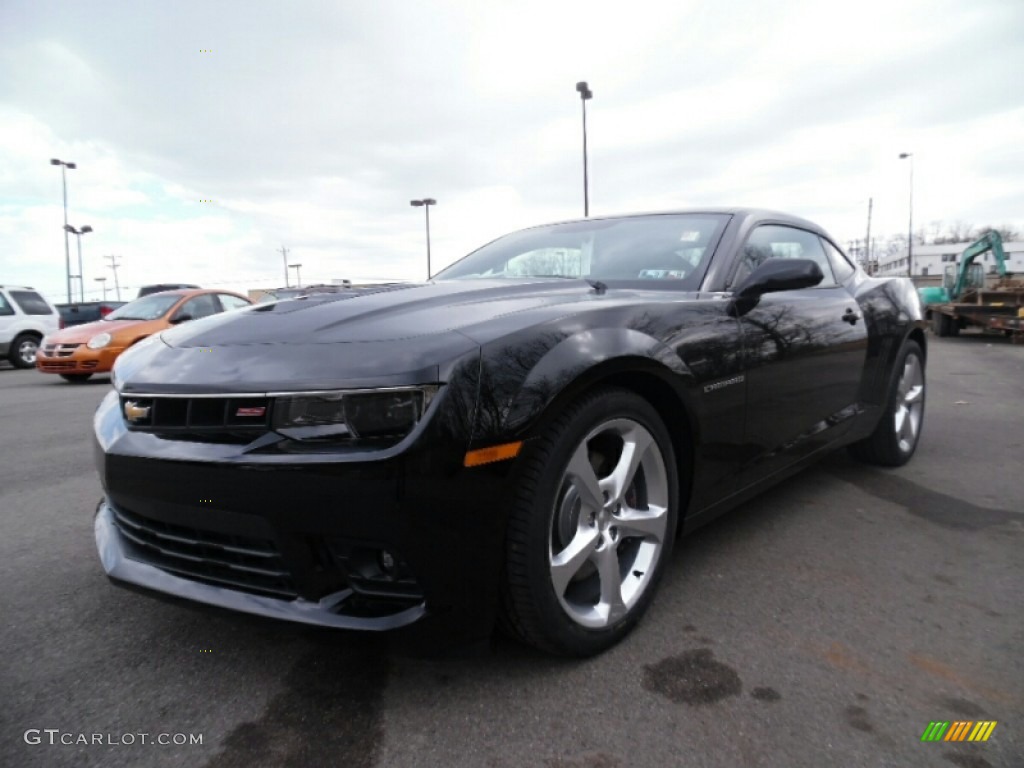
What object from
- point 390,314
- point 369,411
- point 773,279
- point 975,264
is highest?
point 975,264

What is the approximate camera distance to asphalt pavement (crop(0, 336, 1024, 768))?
162cm

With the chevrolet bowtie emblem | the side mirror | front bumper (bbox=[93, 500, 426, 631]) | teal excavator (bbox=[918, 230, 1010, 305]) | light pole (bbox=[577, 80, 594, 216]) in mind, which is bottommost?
front bumper (bbox=[93, 500, 426, 631])

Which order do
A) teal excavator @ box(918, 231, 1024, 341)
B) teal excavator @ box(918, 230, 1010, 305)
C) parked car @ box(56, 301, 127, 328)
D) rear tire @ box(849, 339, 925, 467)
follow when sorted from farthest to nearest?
parked car @ box(56, 301, 127, 328)
teal excavator @ box(918, 230, 1010, 305)
teal excavator @ box(918, 231, 1024, 341)
rear tire @ box(849, 339, 925, 467)

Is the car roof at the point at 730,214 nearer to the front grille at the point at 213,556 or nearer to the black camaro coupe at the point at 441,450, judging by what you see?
the black camaro coupe at the point at 441,450

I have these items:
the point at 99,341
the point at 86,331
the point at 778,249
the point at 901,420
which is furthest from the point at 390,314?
the point at 86,331

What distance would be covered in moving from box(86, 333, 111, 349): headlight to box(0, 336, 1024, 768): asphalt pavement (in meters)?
7.53

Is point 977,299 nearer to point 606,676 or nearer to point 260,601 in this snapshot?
point 606,676

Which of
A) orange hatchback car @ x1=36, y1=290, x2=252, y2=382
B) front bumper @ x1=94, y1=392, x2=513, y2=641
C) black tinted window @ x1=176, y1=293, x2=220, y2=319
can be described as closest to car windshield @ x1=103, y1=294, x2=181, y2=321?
orange hatchback car @ x1=36, y1=290, x2=252, y2=382

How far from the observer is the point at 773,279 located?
254 centimetres

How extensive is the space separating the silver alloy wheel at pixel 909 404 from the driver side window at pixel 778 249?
3.26 ft

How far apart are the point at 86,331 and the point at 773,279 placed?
10.1 metres

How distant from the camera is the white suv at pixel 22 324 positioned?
12.9 metres

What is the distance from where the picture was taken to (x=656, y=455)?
7.11ft

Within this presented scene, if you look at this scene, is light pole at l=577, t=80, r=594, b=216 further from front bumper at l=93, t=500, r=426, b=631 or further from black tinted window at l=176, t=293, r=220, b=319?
front bumper at l=93, t=500, r=426, b=631
